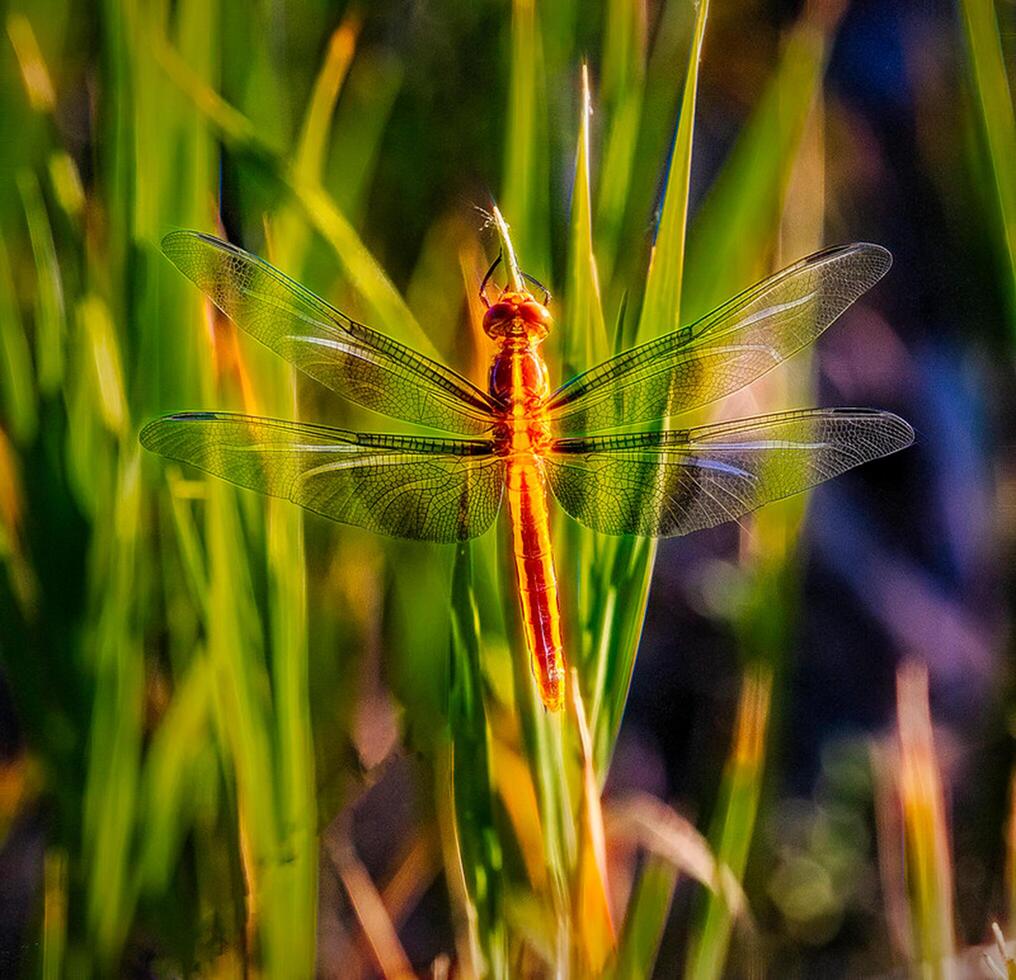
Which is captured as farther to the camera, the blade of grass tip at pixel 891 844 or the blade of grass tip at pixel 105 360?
the blade of grass tip at pixel 891 844

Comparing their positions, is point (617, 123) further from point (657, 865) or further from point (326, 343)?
point (657, 865)

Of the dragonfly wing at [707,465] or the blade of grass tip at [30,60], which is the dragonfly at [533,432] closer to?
the dragonfly wing at [707,465]

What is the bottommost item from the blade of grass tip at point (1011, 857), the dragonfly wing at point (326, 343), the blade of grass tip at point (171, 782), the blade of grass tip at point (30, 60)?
the blade of grass tip at point (1011, 857)

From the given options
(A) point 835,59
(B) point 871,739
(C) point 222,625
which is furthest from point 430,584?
(A) point 835,59

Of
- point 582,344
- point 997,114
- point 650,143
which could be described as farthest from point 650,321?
point 997,114

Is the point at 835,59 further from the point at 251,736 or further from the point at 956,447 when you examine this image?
the point at 251,736

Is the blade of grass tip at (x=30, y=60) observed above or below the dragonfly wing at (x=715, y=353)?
above

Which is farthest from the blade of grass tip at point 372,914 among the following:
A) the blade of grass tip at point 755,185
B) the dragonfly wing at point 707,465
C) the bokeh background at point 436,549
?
the blade of grass tip at point 755,185
